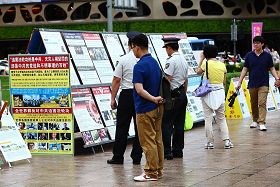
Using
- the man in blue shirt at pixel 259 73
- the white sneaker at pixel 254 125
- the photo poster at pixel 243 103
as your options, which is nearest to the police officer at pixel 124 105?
the man in blue shirt at pixel 259 73

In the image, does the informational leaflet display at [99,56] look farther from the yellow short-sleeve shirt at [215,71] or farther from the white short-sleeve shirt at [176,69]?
the white short-sleeve shirt at [176,69]

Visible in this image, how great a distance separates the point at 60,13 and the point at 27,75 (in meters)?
59.4

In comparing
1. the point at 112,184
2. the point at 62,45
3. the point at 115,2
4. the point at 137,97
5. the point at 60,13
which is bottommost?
the point at 112,184

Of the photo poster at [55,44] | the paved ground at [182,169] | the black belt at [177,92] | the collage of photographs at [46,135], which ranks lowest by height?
the paved ground at [182,169]

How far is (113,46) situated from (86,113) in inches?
87.0

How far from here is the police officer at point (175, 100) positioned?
11.5 m

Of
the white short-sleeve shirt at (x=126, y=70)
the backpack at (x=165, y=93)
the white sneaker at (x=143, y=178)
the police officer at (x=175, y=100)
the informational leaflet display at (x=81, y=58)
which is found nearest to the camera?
the white sneaker at (x=143, y=178)

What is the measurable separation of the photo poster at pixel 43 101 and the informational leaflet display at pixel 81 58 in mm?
774

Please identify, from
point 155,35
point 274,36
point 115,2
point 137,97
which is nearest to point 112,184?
point 137,97

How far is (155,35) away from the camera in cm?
1686

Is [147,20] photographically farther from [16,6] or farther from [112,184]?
[112,184]

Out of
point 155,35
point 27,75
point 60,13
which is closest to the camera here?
point 27,75

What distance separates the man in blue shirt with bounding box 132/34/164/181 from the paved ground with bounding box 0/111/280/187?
0.31 metres

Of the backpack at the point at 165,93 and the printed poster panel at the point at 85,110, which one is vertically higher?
the backpack at the point at 165,93
